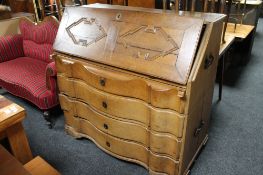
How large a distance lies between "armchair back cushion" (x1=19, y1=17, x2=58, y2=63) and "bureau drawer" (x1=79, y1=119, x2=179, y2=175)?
113 cm

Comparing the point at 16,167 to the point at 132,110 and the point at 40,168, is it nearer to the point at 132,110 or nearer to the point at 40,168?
the point at 40,168

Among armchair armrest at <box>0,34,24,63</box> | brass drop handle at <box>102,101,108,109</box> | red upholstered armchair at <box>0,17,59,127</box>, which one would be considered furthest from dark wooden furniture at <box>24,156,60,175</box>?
armchair armrest at <box>0,34,24,63</box>

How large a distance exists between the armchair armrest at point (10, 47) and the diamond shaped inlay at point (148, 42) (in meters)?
1.88

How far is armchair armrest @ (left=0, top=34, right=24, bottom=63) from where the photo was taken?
2715mm

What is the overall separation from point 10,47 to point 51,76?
115 cm

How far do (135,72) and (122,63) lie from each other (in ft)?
0.33

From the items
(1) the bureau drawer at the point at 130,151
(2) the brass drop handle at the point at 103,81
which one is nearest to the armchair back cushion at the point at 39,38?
(1) the bureau drawer at the point at 130,151

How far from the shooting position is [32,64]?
2604 millimetres

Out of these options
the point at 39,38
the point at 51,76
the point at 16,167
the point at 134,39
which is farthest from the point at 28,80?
the point at 16,167

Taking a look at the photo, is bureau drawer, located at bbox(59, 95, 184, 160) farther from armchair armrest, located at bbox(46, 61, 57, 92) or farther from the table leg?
the table leg

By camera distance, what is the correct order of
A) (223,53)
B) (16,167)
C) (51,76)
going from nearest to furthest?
(16,167) < (51,76) < (223,53)

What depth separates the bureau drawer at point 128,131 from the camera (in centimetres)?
140

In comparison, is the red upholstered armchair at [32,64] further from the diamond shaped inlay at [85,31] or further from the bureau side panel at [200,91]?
the bureau side panel at [200,91]

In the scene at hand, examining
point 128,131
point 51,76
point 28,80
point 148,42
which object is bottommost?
point 128,131
